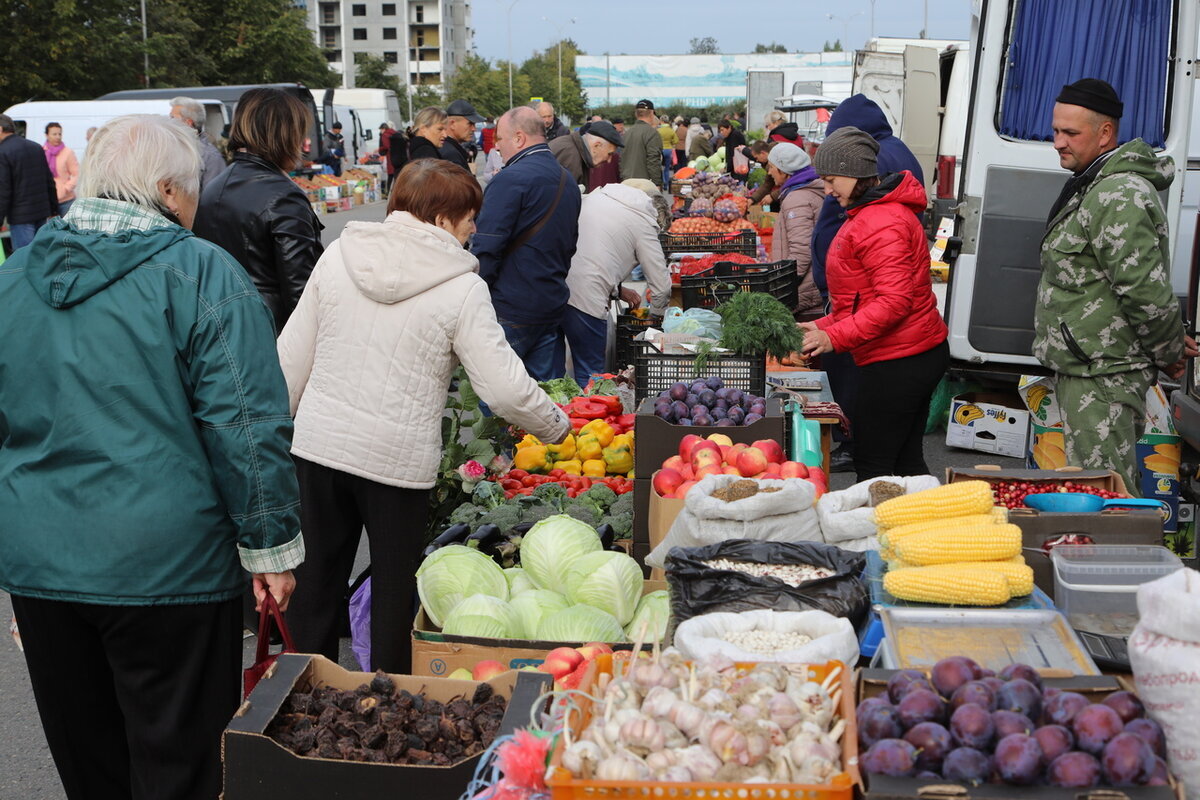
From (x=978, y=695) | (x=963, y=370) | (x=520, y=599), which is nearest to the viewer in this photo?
(x=978, y=695)

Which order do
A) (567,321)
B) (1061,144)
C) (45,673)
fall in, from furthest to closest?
(567,321), (1061,144), (45,673)

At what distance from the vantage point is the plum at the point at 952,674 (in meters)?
2.13

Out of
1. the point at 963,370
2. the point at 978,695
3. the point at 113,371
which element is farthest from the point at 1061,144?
the point at 113,371

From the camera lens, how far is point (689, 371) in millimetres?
5258

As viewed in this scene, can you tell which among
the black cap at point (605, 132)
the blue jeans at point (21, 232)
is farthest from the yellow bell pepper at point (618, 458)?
the blue jeans at point (21, 232)

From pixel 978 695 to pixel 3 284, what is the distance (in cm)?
233

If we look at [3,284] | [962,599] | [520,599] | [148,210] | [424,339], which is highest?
[148,210]

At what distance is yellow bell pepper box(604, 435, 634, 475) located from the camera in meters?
5.70

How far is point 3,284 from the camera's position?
2775mm

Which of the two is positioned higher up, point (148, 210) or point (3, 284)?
point (148, 210)

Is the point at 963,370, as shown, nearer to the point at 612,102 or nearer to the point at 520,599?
the point at 520,599

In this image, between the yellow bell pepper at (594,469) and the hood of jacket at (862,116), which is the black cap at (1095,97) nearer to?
the yellow bell pepper at (594,469)

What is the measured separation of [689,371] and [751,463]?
1322 mm

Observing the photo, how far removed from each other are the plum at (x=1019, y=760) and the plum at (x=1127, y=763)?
0.35 feet
